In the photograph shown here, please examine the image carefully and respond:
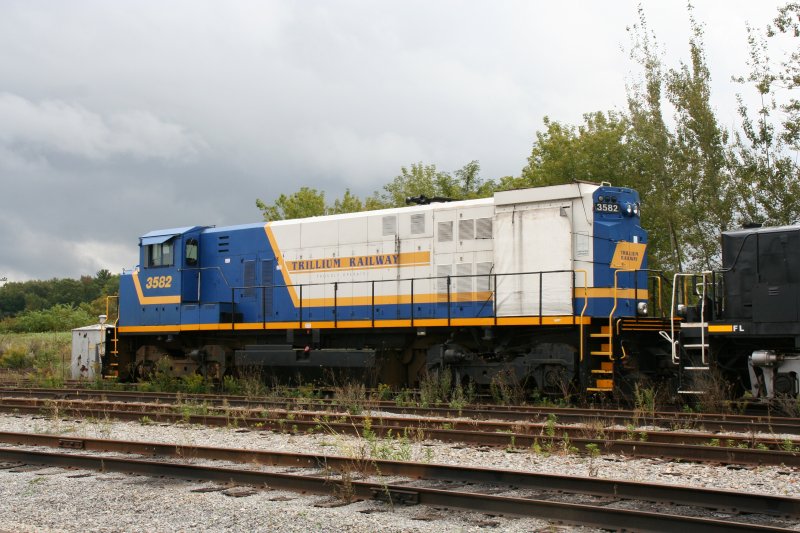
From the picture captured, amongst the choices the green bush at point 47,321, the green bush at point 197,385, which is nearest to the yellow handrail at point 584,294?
the green bush at point 197,385

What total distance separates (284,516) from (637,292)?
10128 millimetres

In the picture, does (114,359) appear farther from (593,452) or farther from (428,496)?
(428,496)

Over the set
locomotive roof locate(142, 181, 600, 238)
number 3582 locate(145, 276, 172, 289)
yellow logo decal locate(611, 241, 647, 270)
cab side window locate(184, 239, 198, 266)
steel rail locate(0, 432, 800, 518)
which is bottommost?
steel rail locate(0, 432, 800, 518)

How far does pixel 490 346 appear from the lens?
1570 cm

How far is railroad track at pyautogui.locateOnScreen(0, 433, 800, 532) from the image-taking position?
5.97 metres

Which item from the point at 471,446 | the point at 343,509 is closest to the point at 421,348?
the point at 471,446

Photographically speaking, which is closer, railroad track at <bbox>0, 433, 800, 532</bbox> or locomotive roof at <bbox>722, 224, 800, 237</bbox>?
railroad track at <bbox>0, 433, 800, 532</bbox>

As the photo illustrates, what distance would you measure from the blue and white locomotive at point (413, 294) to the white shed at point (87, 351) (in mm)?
2167

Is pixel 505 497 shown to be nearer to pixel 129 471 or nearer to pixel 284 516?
pixel 284 516

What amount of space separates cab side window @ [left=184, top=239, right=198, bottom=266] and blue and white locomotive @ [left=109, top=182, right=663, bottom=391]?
35 mm

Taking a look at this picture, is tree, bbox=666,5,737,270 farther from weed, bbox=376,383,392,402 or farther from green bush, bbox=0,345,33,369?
green bush, bbox=0,345,33,369

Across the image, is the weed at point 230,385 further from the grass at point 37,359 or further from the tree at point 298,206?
the tree at point 298,206

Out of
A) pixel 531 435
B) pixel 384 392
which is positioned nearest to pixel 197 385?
pixel 384 392

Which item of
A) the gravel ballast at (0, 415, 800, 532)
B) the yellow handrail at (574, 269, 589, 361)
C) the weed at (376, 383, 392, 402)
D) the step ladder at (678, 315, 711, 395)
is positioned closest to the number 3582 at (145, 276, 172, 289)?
the weed at (376, 383, 392, 402)
